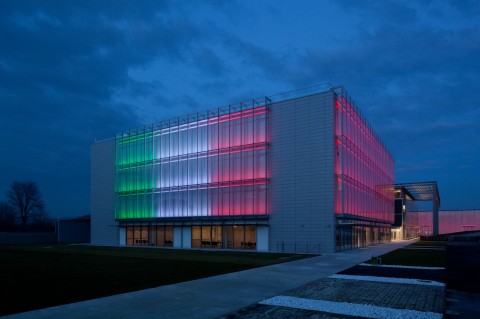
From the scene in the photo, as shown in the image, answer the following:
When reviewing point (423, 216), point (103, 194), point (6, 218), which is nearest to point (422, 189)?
point (423, 216)

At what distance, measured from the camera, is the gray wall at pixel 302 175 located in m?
40.7

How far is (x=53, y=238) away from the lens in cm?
7412

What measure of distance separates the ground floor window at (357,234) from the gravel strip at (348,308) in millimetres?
28390

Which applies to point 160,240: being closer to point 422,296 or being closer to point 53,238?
point 53,238

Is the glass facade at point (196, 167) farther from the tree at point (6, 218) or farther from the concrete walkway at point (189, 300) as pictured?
the tree at point (6, 218)

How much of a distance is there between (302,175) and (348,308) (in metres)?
30.1

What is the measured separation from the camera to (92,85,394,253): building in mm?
41875

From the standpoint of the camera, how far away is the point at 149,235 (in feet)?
188

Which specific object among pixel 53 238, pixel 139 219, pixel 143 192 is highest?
pixel 143 192

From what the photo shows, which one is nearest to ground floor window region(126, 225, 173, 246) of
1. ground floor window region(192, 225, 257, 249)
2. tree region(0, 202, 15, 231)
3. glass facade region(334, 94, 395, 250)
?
ground floor window region(192, 225, 257, 249)

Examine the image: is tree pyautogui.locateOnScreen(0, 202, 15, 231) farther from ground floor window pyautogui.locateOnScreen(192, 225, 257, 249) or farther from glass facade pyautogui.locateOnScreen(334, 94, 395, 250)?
glass facade pyautogui.locateOnScreen(334, 94, 395, 250)

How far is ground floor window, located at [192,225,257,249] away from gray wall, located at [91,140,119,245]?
54.0 feet

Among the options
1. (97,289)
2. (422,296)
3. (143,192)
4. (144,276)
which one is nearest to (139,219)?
(143,192)

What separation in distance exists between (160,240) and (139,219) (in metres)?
4.68
